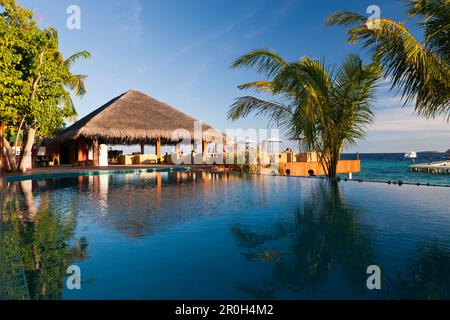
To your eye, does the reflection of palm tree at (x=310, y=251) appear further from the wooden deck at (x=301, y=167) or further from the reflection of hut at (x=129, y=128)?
the reflection of hut at (x=129, y=128)

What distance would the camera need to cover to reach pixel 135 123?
20156 millimetres

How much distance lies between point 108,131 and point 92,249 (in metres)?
16.4

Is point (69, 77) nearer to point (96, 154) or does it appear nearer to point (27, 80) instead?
point (27, 80)

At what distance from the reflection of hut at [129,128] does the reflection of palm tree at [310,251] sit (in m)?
16.0

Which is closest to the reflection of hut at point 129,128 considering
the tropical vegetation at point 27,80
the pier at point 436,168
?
the tropical vegetation at point 27,80

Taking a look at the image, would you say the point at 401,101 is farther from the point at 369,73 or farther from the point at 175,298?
the point at 175,298

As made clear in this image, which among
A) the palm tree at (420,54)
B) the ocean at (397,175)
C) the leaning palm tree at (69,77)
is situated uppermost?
the leaning palm tree at (69,77)

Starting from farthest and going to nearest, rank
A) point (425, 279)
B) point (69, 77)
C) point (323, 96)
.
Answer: point (69, 77)
point (323, 96)
point (425, 279)

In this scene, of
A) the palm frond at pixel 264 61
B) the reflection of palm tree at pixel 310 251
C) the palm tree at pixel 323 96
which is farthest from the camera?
the palm frond at pixel 264 61

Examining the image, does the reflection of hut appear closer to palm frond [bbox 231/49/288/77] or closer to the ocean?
palm frond [bbox 231/49/288/77]

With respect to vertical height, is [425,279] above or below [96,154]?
below

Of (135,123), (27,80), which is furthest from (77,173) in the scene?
(135,123)

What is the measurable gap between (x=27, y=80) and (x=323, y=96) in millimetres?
13623

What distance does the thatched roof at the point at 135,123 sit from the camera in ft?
61.2
